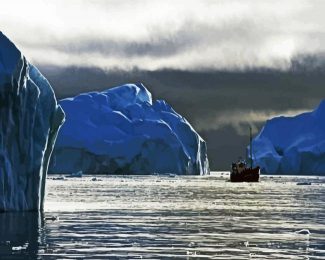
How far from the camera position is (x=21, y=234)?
3294cm

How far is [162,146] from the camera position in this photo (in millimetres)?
197375

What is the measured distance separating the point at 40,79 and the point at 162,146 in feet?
488

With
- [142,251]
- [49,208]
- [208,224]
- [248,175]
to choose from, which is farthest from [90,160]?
[142,251]

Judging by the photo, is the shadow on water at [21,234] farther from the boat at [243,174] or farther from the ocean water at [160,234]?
the boat at [243,174]

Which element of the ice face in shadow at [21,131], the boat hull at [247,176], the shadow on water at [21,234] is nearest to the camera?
the shadow on water at [21,234]

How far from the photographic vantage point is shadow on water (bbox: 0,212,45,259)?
2649 cm

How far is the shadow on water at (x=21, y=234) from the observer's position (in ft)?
86.9

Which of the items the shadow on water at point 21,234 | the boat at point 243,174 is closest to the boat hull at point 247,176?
the boat at point 243,174

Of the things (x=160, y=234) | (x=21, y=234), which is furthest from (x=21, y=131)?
(x=160, y=234)

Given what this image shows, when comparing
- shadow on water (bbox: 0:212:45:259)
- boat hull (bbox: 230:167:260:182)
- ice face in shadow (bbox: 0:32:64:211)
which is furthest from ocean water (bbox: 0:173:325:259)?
boat hull (bbox: 230:167:260:182)

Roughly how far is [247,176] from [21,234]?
125315 millimetres

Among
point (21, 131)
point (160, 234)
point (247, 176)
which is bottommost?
point (160, 234)

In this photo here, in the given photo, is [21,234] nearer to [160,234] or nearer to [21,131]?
[160,234]

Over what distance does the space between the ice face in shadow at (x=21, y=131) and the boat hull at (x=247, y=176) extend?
109460 millimetres
